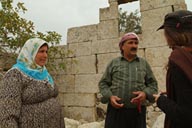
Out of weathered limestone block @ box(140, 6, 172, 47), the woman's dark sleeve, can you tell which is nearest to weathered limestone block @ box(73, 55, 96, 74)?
weathered limestone block @ box(140, 6, 172, 47)

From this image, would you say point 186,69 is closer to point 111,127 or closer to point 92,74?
point 111,127

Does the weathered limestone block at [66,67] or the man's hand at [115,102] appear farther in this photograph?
the weathered limestone block at [66,67]

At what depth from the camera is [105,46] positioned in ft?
18.5

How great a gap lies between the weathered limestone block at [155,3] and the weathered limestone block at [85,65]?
158cm

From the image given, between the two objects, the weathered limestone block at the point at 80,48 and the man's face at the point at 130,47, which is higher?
the weathered limestone block at the point at 80,48

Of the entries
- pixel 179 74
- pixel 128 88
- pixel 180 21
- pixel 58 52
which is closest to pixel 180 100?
pixel 179 74

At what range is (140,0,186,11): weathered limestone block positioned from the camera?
16.2 feet

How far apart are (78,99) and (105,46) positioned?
4.59ft

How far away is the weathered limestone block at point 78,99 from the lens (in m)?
5.72

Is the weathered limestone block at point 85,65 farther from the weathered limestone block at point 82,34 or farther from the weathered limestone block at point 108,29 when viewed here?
the weathered limestone block at point 108,29

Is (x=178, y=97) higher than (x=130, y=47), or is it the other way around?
(x=130, y=47)

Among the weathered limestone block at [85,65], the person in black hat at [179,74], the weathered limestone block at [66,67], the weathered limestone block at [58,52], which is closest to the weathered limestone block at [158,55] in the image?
Result: the weathered limestone block at [85,65]

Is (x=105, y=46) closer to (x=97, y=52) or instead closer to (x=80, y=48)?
(x=97, y=52)

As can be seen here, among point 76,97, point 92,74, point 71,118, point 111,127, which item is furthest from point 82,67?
point 111,127
